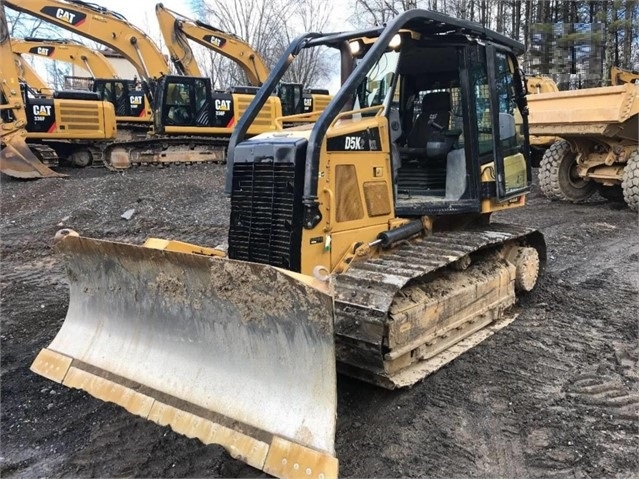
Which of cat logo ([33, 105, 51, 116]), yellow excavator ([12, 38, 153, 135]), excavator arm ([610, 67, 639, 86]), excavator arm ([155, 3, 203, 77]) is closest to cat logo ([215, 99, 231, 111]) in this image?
excavator arm ([155, 3, 203, 77])

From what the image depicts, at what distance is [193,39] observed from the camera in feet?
54.2

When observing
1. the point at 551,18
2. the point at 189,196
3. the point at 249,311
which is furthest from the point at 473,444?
the point at 551,18

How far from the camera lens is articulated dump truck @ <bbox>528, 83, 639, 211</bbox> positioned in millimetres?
8766

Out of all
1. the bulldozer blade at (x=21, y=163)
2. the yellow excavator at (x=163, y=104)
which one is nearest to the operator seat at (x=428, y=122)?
the yellow excavator at (x=163, y=104)

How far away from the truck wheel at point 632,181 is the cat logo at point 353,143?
6.68 m

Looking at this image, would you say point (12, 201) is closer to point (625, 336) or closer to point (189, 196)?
point (189, 196)

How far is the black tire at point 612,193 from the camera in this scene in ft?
34.0

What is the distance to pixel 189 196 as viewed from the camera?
10.9m

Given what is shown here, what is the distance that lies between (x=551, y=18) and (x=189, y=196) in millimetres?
21695

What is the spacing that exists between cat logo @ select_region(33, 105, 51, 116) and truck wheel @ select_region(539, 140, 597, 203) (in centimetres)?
1246

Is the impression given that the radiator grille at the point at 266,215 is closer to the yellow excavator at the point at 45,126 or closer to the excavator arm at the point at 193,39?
the yellow excavator at the point at 45,126

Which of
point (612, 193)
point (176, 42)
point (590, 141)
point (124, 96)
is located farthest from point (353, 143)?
point (124, 96)

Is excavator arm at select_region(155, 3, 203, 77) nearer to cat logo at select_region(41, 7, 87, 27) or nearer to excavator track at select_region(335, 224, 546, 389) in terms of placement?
cat logo at select_region(41, 7, 87, 27)

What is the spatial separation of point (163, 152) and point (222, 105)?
88.1 inches
